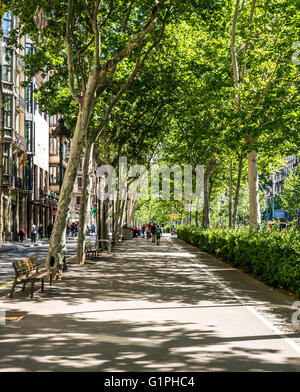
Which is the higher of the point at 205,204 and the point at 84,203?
the point at 205,204

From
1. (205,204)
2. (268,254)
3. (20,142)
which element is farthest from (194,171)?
(268,254)

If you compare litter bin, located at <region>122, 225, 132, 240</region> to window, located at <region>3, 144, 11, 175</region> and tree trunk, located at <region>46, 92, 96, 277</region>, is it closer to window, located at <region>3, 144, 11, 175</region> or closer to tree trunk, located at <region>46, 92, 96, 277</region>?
window, located at <region>3, 144, 11, 175</region>

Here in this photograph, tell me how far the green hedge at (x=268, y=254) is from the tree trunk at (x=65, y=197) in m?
5.62

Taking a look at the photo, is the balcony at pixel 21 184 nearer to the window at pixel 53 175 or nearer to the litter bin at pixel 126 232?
the litter bin at pixel 126 232

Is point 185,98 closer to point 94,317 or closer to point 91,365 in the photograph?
point 94,317

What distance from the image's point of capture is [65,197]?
1708cm

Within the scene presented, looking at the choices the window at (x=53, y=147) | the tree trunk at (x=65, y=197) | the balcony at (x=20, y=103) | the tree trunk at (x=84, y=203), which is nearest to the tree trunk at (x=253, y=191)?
the tree trunk at (x=84, y=203)

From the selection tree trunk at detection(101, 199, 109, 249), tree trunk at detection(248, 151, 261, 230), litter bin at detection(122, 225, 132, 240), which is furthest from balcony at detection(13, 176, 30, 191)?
tree trunk at detection(248, 151, 261, 230)

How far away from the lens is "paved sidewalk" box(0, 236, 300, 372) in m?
6.57

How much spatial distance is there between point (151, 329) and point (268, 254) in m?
7.19

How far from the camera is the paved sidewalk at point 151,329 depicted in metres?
6.57

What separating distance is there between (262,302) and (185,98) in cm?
2138

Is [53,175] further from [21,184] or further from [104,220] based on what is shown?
[104,220]

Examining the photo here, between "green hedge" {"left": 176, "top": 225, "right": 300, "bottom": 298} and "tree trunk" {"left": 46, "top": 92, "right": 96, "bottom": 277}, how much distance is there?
18.4 ft
